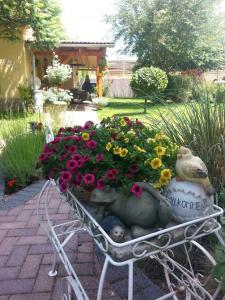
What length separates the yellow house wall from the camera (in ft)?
38.8

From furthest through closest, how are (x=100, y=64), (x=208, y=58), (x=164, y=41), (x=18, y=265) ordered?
(x=208, y=58), (x=164, y=41), (x=100, y=64), (x=18, y=265)

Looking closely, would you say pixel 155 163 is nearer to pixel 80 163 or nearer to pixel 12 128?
pixel 80 163

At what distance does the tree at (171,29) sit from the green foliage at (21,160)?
15531mm

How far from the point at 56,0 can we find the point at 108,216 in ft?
36.5

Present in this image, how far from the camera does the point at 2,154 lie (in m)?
4.34

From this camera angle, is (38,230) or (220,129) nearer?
(220,129)

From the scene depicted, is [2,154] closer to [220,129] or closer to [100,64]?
[220,129]

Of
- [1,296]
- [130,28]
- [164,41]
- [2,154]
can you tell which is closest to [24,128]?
[2,154]

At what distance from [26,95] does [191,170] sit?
10834 mm

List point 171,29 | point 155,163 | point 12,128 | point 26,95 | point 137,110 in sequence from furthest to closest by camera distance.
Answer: point 171,29 → point 137,110 → point 26,95 → point 12,128 → point 155,163

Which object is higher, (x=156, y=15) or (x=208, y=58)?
(x=156, y=15)

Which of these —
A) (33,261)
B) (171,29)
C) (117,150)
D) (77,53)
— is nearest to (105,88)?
(171,29)

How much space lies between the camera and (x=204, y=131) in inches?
95.7

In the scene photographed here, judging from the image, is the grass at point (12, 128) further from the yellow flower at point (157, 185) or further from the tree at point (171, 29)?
the tree at point (171, 29)
